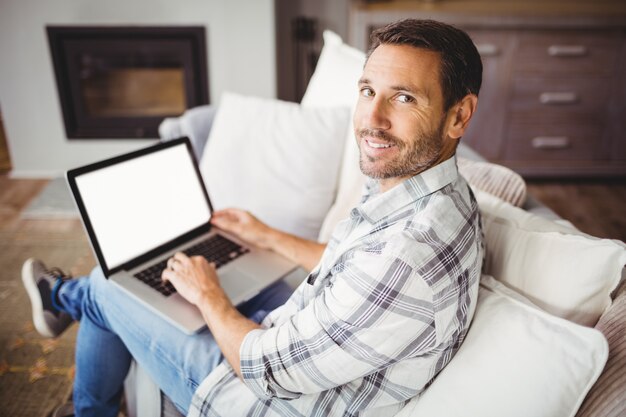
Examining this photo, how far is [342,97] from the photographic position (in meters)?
1.71

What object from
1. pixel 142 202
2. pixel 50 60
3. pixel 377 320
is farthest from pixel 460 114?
pixel 50 60

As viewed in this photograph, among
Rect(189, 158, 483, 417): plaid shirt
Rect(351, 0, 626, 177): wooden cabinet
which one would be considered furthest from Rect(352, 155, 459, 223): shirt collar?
Rect(351, 0, 626, 177): wooden cabinet

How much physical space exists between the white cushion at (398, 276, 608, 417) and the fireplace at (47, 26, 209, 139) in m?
2.65

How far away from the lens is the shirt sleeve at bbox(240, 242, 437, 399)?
752mm

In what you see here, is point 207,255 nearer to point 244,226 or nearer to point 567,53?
point 244,226

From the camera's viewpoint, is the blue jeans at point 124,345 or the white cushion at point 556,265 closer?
the white cushion at point 556,265

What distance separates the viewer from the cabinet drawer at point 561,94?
298 centimetres

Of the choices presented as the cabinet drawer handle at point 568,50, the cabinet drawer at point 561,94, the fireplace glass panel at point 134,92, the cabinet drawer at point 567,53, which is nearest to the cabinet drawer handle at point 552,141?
the cabinet drawer at point 561,94

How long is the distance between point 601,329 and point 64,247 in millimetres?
2263

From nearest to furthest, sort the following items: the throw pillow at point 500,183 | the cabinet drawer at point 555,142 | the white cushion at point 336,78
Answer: the throw pillow at point 500,183 → the white cushion at point 336,78 → the cabinet drawer at point 555,142

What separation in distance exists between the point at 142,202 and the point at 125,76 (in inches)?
93.4

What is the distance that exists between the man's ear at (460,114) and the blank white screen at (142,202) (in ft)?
2.37

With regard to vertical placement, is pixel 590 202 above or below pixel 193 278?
below

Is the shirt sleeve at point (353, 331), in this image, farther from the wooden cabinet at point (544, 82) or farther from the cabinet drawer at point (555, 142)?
the cabinet drawer at point (555, 142)
